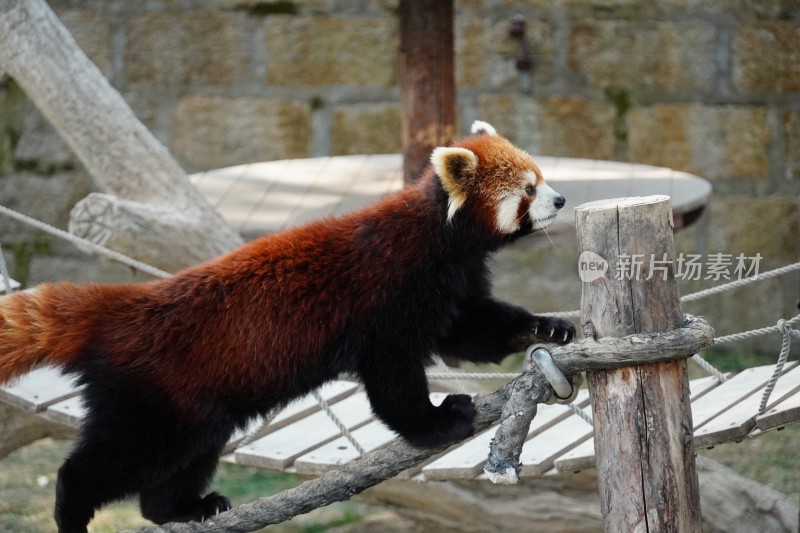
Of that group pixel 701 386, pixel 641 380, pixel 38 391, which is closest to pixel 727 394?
pixel 701 386

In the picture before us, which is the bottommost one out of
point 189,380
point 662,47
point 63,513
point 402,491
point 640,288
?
point 402,491

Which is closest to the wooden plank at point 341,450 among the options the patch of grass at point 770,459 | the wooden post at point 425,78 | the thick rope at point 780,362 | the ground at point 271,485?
the thick rope at point 780,362

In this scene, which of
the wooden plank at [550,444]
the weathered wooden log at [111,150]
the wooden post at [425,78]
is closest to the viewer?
the wooden plank at [550,444]

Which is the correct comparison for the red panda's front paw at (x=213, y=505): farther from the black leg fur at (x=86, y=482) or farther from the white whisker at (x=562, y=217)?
the white whisker at (x=562, y=217)

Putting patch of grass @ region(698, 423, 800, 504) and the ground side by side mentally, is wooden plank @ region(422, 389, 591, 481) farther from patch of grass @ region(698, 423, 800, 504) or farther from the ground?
patch of grass @ region(698, 423, 800, 504)

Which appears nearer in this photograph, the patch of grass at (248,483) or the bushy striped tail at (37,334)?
the bushy striped tail at (37,334)

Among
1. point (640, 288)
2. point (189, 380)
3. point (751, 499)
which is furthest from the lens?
point (751, 499)

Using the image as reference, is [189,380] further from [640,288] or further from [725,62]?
[725,62]

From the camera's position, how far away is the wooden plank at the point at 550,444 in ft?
8.29

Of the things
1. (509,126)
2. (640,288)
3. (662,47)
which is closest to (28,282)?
(509,126)

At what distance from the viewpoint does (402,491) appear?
3367 mm

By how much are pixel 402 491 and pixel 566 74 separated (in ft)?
8.56

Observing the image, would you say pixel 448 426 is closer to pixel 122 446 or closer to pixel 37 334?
pixel 122 446

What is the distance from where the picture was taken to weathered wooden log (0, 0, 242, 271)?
3213 mm
